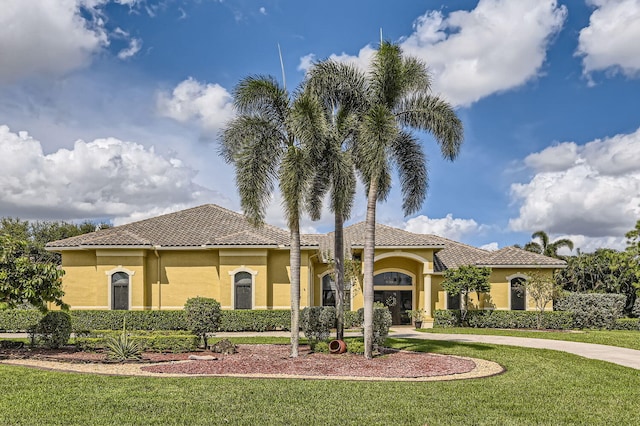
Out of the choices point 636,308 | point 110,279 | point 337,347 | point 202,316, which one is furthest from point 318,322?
point 636,308

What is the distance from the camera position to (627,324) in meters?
28.9

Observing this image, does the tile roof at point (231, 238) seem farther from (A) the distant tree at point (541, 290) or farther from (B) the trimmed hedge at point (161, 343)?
(B) the trimmed hedge at point (161, 343)

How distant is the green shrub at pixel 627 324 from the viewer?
28.8 meters

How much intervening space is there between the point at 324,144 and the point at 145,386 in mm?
7933

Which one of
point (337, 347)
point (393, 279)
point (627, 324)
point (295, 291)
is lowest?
point (627, 324)

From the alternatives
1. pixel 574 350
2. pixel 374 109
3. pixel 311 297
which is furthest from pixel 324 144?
pixel 311 297

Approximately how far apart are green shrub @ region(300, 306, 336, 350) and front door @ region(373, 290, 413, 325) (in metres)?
13.0

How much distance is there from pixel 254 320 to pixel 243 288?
1768 mm

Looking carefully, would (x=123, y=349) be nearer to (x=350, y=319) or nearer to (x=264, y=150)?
(x=264, y=150)

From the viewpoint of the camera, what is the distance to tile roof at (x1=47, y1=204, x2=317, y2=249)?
2636 centimetres

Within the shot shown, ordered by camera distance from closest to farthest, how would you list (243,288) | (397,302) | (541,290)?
(243,288)
(541,290)
(397,302)

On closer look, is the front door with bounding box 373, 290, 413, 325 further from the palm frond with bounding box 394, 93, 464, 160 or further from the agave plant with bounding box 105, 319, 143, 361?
the agave plant with bounding box 105, 319, 143, 361

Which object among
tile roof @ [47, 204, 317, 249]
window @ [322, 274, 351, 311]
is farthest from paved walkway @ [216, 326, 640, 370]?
tile roof @ [47, 204, 317, 249]

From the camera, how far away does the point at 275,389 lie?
434 inches
